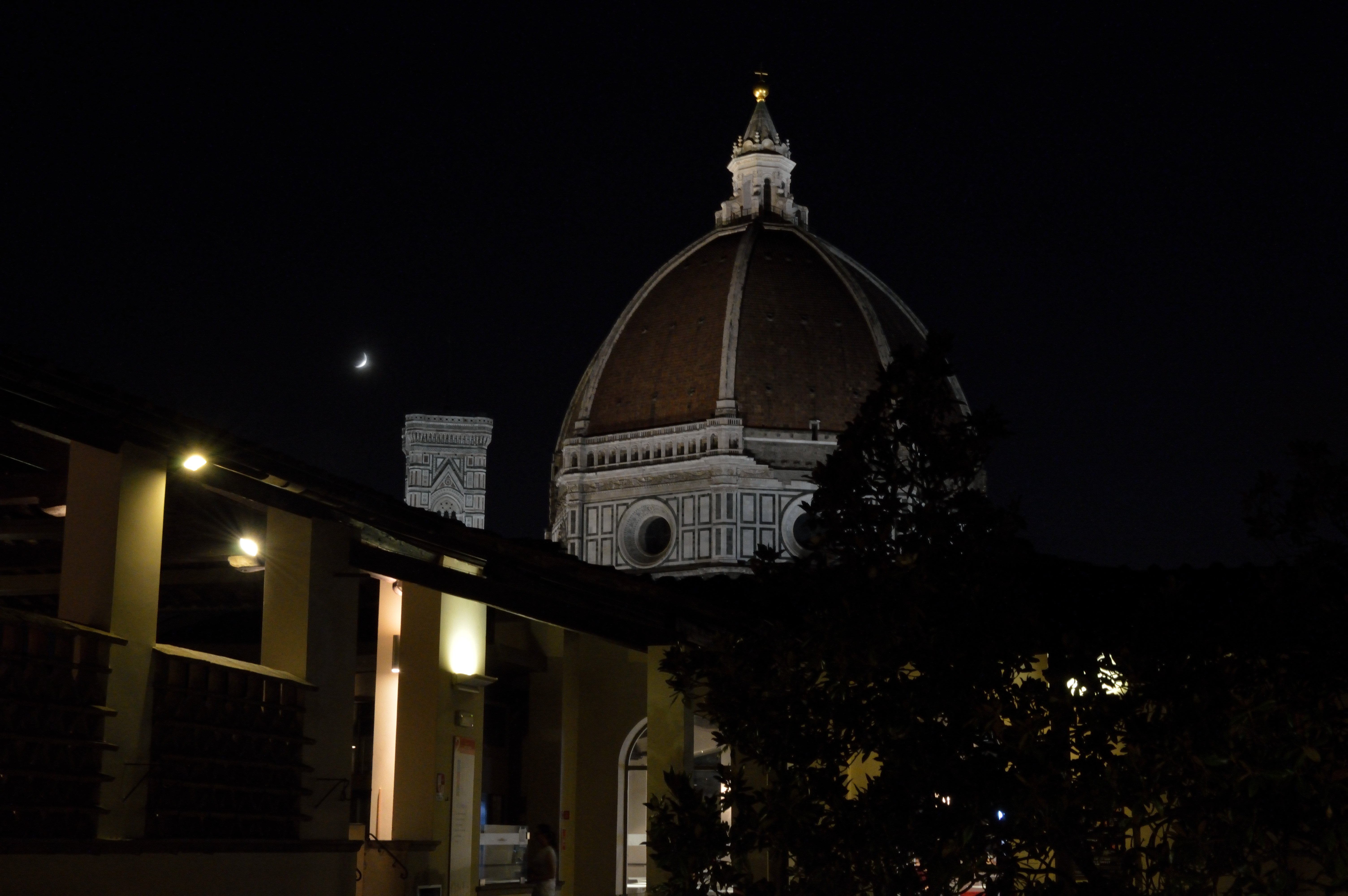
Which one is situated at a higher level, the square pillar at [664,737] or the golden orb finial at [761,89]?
the golden orb finial at [761,89]

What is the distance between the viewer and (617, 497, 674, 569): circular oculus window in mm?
66438

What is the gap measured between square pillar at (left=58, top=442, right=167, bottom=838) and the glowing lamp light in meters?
4.17

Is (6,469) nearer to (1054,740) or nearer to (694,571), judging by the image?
(1054,740)

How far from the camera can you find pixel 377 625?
578 inches

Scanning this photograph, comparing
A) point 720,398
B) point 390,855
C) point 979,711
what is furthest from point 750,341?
point 979,711

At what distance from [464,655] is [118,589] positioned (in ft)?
15.5

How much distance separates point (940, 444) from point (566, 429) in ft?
209

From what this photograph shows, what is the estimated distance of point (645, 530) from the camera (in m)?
67.4

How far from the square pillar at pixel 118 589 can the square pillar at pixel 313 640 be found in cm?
152

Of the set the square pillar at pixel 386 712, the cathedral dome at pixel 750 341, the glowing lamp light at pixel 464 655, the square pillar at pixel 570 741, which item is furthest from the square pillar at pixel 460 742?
the cathedral dome at pixel 750 341

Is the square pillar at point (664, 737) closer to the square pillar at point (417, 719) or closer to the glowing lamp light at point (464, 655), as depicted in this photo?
the square pillar at point (417, 719)

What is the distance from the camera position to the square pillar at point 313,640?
36.2ft

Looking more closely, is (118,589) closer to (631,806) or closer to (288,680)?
(288,680)

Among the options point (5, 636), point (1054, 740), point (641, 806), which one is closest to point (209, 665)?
point (5, 636)
